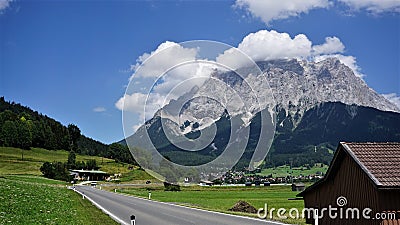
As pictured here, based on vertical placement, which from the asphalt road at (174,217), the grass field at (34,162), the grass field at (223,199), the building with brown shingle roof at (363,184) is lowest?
the grass field at (223,199)

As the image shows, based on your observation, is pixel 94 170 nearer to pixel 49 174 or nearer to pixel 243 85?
pixel 49 174

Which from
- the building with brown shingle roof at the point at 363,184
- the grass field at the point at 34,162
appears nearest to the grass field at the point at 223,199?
the building with brown shingle roof at the point at 363,184

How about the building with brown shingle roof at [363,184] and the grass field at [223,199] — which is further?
the grass field at [223,199]

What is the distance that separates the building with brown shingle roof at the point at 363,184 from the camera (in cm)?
1906

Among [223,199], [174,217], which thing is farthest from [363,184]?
[223,199]

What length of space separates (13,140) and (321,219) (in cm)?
16648

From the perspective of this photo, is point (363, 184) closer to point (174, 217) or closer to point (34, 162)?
point (174, 217)

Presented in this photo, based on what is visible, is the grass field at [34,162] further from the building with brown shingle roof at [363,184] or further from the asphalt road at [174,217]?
the building with brown shingle roof at [363,184]

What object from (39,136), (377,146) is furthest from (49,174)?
(377,146)

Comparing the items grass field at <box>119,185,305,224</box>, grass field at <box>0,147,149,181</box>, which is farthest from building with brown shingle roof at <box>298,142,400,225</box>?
grass field at <box>0,147,149,181</box>

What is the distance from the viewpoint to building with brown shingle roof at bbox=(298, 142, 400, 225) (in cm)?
1906

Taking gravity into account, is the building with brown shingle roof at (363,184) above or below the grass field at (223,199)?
above

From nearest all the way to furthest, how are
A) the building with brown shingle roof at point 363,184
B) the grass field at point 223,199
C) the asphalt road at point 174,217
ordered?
the building with brown shingle roof at point 363,184 < the asphalt road at point 174,217 < the grass field at point 223,199

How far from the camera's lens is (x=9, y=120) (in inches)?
7446
